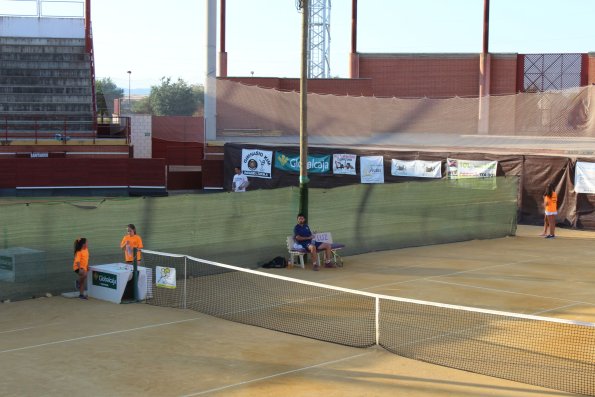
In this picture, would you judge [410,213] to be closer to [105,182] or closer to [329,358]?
[329,358]

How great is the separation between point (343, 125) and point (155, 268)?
21992 mm

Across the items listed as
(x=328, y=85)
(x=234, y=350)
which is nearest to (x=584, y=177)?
(x=234, y=350)

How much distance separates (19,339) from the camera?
14.3m

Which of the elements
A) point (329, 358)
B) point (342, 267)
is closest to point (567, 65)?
point (342, 267)

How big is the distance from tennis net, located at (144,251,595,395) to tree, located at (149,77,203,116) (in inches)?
4746

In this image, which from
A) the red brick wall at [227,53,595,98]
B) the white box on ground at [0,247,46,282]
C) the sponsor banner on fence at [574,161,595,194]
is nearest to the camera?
the white box on ground at [0,247,46,282]

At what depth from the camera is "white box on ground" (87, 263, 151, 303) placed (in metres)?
17.4

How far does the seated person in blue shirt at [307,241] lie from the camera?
70.8ft

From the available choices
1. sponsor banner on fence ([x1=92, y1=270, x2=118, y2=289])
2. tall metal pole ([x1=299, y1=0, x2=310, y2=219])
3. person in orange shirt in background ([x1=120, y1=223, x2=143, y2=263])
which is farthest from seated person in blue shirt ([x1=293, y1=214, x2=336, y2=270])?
sponsor banner on fence ([x1=92, y1=270, x2=118, y2=289])

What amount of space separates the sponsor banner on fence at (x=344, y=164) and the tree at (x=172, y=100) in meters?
100

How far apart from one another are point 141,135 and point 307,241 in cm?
2807

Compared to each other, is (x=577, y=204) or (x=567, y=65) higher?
(x=567, y=65)

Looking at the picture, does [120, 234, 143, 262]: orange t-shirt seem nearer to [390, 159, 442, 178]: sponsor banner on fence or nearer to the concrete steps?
[390, 159, 442, 178]: sponsor banner on fence

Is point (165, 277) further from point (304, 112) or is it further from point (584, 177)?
point (584, 177)
